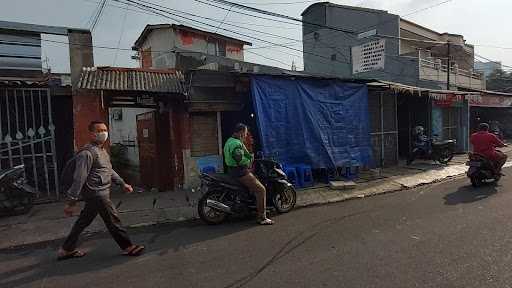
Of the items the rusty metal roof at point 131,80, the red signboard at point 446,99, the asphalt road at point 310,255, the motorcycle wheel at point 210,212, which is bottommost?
the asphalt road at point 310,255

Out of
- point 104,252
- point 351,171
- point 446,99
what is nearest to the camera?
point 104,252

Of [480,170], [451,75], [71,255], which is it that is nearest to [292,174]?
[480,170]

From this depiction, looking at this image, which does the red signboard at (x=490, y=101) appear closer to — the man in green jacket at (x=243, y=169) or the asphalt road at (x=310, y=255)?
the asphalt road at (x=310, y=255)

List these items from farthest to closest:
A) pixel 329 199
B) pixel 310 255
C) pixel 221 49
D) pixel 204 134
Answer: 1. pixel 221 49
2. pixel 204 134
3. pixel 329 199
4. pixel 310 255

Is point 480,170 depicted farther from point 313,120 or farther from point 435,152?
point 435,152

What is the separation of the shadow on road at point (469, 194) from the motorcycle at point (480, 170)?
0.20 m

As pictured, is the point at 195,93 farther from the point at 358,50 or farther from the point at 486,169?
the point at 358,50

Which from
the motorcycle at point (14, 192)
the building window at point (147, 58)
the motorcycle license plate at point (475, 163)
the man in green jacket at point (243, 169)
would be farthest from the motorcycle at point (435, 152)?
the building window at point (147, 58)

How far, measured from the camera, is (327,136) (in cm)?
1201

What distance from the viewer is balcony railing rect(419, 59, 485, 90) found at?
85.6 feet

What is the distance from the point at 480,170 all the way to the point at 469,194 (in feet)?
3.97

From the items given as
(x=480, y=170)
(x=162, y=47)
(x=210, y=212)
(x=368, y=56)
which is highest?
(x=162, y=47)

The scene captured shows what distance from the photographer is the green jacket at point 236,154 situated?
739 centimetres

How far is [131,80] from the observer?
10.2m
